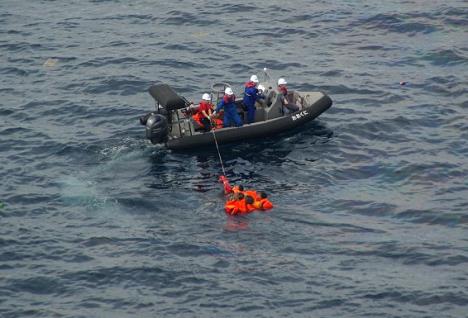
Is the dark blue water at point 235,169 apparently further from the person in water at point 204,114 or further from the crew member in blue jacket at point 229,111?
the person in water at point 204,114

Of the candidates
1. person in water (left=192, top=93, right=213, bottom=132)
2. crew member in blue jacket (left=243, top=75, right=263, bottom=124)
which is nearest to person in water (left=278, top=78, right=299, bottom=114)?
crew member in blue jacket (left=243, top=75, right=263, bottom=124)

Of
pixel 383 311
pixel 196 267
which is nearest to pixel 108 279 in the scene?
pixel 196 267

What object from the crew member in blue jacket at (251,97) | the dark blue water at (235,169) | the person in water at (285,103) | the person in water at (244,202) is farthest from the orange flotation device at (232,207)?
the person in water at (285,103)

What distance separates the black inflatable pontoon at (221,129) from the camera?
3875 cm

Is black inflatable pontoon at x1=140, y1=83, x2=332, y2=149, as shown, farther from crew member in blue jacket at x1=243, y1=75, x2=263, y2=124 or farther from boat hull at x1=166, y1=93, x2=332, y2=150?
crew member in blue jacket at x1=243, y1=75, x2=263, y2=124

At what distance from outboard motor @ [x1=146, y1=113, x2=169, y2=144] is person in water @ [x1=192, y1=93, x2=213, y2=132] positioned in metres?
1.83

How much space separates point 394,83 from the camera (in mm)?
46562

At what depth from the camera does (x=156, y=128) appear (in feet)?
126

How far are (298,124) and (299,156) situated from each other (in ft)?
7.91

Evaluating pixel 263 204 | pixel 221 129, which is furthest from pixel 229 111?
pixel 263 204

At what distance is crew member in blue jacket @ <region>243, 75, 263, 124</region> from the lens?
40250mm

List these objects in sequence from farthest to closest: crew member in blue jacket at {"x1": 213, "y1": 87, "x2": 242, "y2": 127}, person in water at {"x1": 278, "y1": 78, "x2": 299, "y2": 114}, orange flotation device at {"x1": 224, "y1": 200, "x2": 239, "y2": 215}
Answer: person in water at {"x1": 278, "y1": 78, "x2": 299, "y2": 114} < crew member in blue jacket at {"x1": 213, "y1": 87, "x2": 242, "y2": 127} < orange flotation device at {"x1": 224, "y1": 200, "x2": 239, "y2": 215}

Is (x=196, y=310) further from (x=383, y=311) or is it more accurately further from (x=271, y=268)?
(x=383, y=311)

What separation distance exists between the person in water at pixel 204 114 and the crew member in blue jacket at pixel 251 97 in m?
1.80
